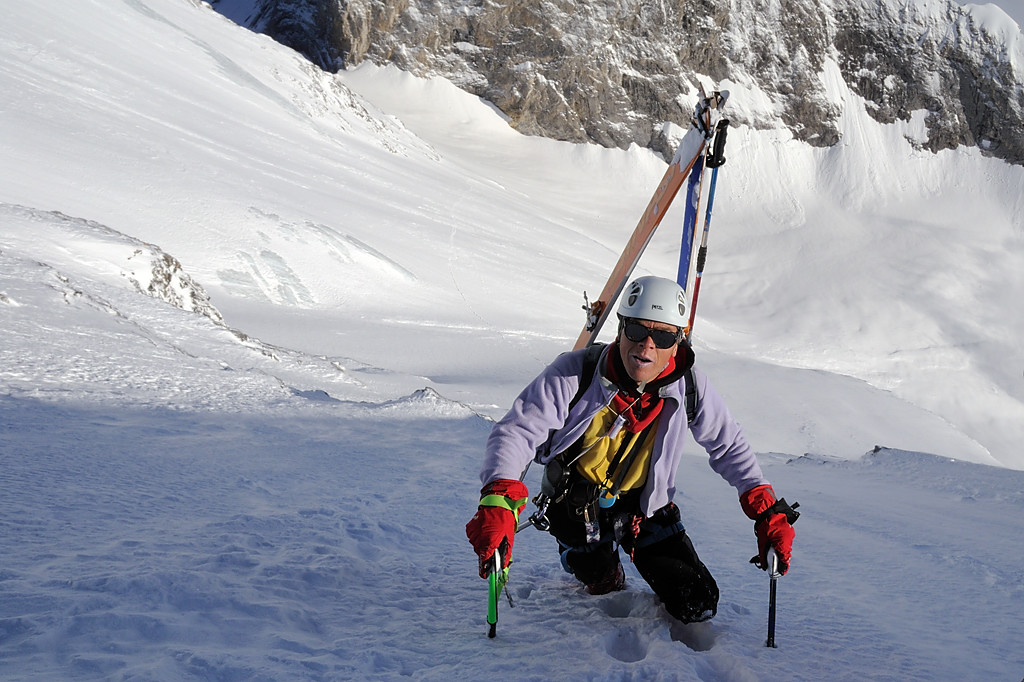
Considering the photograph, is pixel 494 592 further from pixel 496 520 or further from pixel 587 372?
pixel 587 372

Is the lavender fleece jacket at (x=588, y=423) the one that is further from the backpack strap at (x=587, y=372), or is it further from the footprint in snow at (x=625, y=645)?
the footprint in snow at (x=625, y=645)

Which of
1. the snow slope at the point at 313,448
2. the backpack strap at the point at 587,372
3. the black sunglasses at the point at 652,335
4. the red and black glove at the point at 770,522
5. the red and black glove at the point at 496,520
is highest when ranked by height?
the black sunglasses at the point at 652,335

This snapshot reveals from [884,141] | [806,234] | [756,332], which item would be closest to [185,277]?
[756,332]

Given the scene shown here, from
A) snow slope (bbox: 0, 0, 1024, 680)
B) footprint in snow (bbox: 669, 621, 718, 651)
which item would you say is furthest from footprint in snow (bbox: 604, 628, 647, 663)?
footprint in snow (bbox: 669, 621, 718, 651)

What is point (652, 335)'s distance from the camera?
2.86m

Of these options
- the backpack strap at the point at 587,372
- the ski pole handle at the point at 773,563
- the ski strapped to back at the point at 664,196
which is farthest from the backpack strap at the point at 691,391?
the ski strapped to back at the point at 664,196

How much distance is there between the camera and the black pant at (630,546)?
3076 mm

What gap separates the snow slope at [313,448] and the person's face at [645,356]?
1042 millimetres

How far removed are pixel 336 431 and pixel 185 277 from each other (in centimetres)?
515

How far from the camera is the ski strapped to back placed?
716 centimetres

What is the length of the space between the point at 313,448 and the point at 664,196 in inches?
205

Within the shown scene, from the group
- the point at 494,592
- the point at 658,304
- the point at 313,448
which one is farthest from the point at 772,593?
the point at 313,448

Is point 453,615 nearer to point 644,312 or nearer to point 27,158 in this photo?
point 644,312

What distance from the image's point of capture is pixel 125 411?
14.1ft
